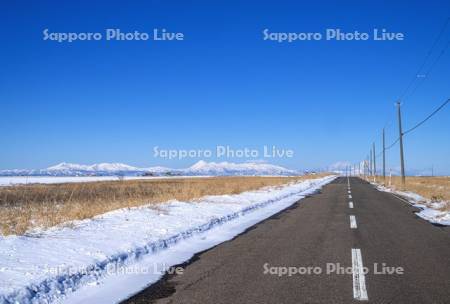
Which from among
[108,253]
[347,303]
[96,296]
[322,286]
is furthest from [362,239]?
[96,296]

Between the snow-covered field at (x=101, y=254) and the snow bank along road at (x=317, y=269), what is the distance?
19.7 inches

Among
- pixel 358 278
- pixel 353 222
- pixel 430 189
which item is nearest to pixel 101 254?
pixel 358 278

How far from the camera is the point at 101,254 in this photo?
652cm

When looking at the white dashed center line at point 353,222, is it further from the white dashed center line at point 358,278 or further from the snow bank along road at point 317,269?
the white dashed center line at point 358,278

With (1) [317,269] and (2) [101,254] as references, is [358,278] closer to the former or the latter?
(1) [317,269]

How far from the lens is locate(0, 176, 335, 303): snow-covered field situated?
4.91 meters

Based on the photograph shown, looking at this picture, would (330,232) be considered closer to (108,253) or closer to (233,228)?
(233,228)

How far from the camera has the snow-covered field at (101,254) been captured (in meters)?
4.91

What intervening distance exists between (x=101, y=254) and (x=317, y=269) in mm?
3426

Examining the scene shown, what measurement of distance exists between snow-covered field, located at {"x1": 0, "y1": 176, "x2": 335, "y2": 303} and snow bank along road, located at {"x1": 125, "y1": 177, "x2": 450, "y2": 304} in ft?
1.64

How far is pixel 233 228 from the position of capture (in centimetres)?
1066

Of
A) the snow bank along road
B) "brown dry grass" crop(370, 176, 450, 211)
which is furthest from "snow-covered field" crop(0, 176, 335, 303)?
"brown dry grass" crop(370, 176, 450, 211)

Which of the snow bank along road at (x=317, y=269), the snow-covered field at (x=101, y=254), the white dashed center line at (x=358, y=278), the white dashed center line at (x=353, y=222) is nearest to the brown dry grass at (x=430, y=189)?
the white dashed center line at (x=353, y=222)

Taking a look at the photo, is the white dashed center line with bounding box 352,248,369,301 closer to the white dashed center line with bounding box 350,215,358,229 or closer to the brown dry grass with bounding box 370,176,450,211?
the white dashed center line with bounding box 350,215,358,229
